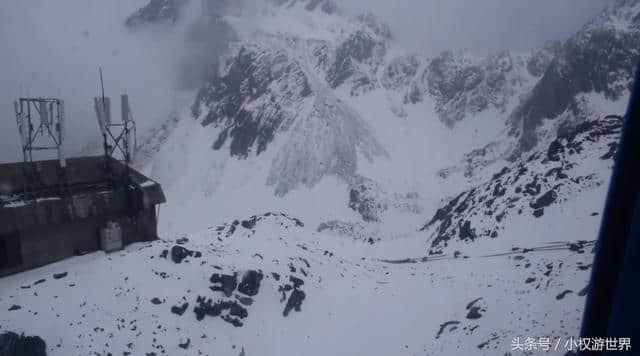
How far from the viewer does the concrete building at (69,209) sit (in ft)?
52.2

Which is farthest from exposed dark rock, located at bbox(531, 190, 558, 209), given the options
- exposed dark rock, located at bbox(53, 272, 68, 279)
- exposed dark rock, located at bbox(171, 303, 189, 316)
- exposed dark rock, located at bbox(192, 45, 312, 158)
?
exposed dark rock, located at bbox(192, 45, 312, 158)

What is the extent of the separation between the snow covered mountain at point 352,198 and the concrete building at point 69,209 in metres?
0.89

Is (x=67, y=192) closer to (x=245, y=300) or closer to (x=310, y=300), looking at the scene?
(x=245, y=300)

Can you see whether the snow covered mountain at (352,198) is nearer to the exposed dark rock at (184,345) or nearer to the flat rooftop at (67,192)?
the exposed dark rock at (184,345)

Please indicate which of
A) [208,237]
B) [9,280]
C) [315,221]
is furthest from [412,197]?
[9,280]

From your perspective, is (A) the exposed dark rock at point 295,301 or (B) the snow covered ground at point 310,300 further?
(A) the exposed dark rock at point 295,301

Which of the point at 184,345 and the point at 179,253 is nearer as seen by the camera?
the point at 184,345

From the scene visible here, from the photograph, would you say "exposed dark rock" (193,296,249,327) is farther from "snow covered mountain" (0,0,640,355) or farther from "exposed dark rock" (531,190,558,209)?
"exposed dark rock" (531,190,558,209)

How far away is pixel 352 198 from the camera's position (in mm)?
54188

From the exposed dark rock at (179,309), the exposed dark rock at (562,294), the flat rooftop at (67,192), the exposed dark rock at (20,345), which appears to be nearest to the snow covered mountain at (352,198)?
the exposed dark rock at (179,309)

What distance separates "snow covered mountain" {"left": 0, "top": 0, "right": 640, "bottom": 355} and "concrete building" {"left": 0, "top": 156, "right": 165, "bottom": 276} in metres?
0.89

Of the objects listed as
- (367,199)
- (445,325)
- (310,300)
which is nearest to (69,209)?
(310,300)

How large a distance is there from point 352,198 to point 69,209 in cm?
3966

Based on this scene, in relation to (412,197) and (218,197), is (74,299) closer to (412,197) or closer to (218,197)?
(218,197)
